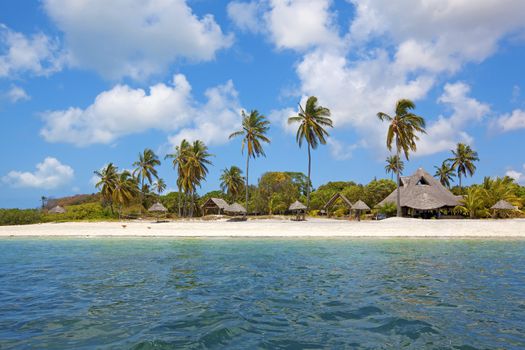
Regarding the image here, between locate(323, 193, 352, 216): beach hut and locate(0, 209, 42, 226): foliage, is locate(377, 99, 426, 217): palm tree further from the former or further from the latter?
locate(0, 209, 42, 226): foliage

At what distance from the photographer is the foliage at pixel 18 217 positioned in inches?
1512

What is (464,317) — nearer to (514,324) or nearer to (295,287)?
(514,324)

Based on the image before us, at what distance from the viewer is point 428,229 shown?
2486cm

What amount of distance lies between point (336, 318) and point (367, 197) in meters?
48.7

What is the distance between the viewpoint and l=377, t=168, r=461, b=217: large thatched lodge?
3731 centimetres

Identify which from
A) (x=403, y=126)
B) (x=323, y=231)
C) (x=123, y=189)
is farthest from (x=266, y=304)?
(x=123, y=189)

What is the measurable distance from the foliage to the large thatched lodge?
38779 mm

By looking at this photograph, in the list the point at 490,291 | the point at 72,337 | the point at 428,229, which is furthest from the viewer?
the point at 428,229

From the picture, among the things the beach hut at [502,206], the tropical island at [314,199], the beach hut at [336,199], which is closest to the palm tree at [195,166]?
the tropical island at [314,199]

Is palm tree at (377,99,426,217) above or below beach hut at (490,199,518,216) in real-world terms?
above

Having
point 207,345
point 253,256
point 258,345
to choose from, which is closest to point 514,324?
point 258,345

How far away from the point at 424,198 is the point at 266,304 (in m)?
34.9

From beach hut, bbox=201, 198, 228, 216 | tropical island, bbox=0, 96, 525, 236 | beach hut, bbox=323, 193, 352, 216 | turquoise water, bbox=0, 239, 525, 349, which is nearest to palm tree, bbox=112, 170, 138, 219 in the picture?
tropical island, bbox=0, 96, 525, 236

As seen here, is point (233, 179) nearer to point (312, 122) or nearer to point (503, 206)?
point (312, 122)
